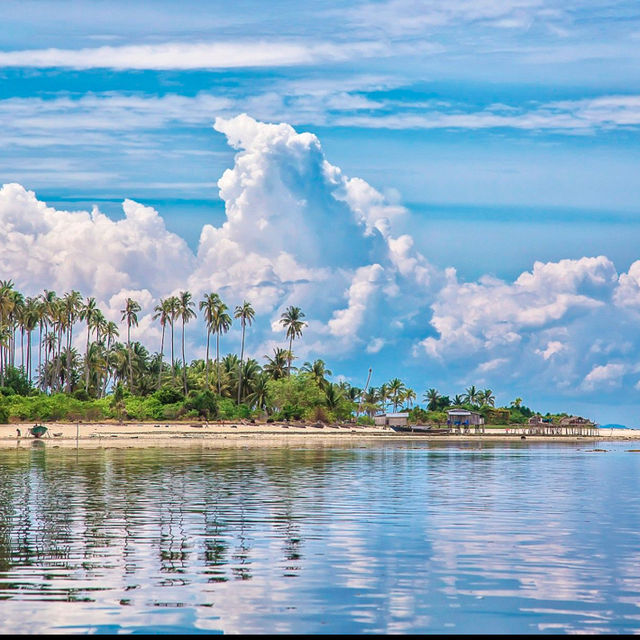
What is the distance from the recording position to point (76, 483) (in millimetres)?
48938

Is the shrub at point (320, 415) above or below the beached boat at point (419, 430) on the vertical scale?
above

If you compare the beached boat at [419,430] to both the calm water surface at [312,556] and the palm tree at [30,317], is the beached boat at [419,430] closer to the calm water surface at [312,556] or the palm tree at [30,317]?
the palm tree at [30,317]

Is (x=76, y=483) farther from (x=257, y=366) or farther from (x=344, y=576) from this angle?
(x=257, y=366)

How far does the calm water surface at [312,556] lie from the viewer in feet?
60.0

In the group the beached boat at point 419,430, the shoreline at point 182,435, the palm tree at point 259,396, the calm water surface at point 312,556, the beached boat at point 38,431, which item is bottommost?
the beached boat at point 419,430

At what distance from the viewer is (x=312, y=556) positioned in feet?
84.0

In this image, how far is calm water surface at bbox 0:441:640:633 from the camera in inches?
720

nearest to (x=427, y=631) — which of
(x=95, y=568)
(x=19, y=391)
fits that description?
(x=95, y=568)

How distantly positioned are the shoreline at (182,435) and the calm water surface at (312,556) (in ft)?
166

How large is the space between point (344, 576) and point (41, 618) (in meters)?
7.51

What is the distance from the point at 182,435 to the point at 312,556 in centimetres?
9539

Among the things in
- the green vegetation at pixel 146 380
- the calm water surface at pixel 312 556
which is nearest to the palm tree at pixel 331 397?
the green vegetation at pixel 146 380

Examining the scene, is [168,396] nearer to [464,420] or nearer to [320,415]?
[320,415]

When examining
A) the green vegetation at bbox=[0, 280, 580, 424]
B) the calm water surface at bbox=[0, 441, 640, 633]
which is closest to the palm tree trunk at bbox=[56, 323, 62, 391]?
the green vegetation at bbox=[0, 280, 580, 424]
